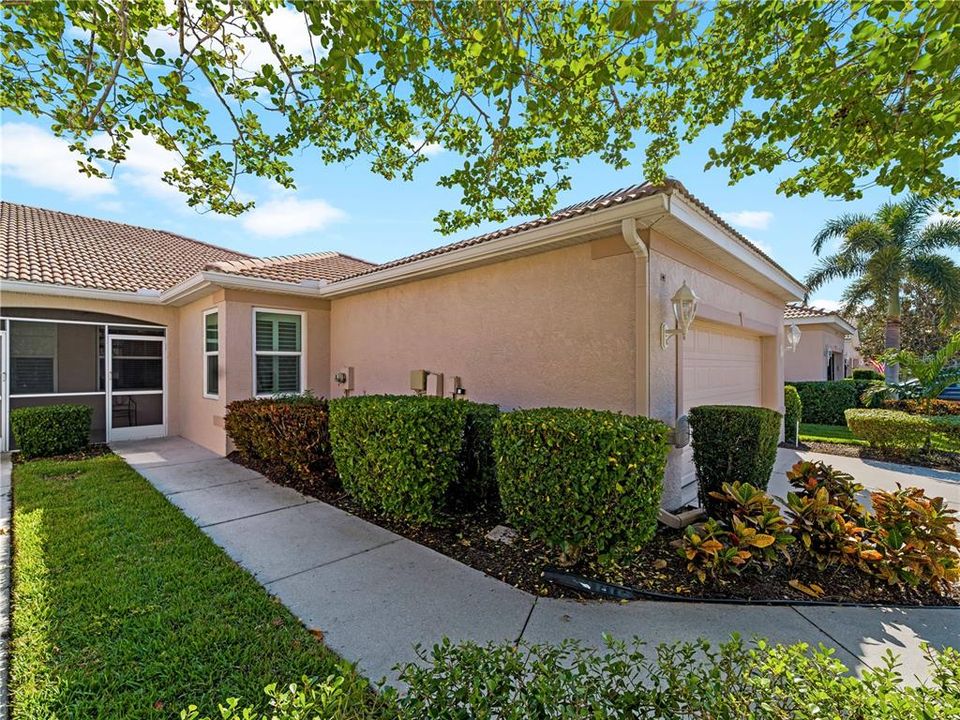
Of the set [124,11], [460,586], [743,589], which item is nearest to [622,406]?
[743,589]

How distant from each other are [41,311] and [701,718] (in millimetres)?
13745

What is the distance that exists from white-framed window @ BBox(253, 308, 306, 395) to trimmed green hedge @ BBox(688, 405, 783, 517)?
332 inches

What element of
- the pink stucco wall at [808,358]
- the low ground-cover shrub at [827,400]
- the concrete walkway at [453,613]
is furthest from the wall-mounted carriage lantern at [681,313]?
the pink stucco wall at [808,358]

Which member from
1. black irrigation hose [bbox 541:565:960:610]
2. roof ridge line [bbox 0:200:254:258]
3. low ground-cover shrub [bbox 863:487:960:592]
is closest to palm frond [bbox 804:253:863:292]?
low ground-cover shrub [bbox 863:487:960:592]

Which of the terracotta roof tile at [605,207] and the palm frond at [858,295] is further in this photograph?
the palm frond at [858,295]

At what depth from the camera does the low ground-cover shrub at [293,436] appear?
651cm

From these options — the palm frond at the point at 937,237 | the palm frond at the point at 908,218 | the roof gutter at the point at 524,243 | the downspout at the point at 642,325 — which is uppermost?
the palm frond at the point at 908,218

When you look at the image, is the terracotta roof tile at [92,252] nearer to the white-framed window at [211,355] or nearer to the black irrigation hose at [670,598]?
the white-framed window at [211,355]

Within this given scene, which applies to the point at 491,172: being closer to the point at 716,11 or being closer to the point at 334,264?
the point at 716,11

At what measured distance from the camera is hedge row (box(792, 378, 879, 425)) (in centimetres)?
1471

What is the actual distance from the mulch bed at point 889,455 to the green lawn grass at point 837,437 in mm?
209

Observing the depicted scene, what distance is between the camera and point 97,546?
450cm

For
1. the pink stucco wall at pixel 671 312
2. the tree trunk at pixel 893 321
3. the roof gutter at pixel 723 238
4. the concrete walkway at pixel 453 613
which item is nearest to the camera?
the concrete walkway at pixel 453 613

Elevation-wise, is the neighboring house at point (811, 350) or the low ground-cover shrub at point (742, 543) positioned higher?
the neighboring house at point (811, 350)
